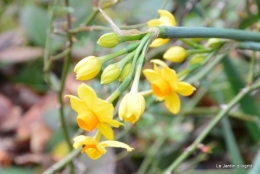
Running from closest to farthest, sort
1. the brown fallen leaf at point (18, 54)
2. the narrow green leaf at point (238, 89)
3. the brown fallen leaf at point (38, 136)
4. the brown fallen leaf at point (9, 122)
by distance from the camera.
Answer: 1. the narrow green leaf at point (238, 89)
2. the brown fallen leaf at point (38, 136)
3. the brown fallen leaf at point (9, 122)
4. the brown fallen leaf at point (18, 54)

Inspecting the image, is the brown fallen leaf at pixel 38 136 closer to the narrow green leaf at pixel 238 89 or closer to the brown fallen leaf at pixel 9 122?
the brown fallen leaf at pixel 9 122

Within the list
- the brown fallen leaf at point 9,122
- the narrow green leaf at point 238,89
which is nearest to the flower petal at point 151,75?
the narrow green leaf at point 238,89

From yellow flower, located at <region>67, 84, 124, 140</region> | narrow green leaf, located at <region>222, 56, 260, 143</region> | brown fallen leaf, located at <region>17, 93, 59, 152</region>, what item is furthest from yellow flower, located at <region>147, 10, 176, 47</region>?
brown fallen leaf, located at <region>17, 93, 59, 152</region>

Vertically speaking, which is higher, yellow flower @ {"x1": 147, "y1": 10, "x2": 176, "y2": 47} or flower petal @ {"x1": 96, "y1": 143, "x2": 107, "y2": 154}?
yellow flower @ {"x1": 147, "y1": 10, "x2": 176, "y2": 47}

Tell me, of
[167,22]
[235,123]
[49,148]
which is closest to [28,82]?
[49,148]

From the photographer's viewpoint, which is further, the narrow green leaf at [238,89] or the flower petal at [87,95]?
the narrow green leaf at [238,89]

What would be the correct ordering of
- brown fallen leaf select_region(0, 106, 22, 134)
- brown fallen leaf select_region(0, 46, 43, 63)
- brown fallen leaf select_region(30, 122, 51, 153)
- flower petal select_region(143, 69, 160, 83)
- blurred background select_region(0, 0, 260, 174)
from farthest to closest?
brown fallen leaf select_region(0, 46, 43, 63), brown fallen leaf select_region(0, 106, 22, 134), brown fallen leaf select_region(30, 122, 51, 153), blurred background select_region(0, 0, 260, 174), flower petal select_region(143, 69, 160, 83)

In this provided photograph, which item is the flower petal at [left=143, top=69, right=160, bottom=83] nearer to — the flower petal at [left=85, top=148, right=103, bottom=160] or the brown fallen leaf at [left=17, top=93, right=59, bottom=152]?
the flower petal at [left=85, top=148, right=103, bottom=160]

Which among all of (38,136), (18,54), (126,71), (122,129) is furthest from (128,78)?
(18,54)
